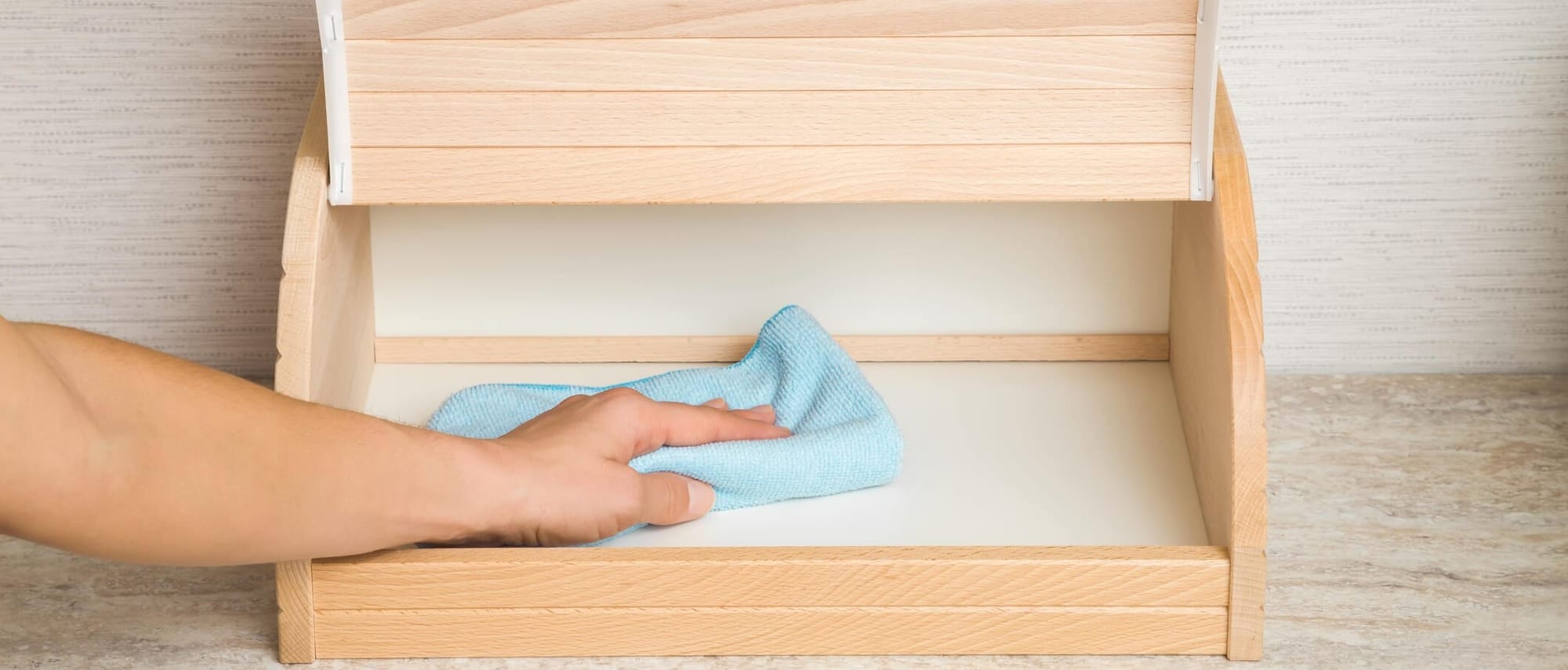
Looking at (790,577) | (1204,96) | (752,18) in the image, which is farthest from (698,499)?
(1204,96)

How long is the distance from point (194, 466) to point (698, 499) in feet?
1.36

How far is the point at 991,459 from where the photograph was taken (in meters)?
1.29

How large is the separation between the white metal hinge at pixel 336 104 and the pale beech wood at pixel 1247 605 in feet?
2.28

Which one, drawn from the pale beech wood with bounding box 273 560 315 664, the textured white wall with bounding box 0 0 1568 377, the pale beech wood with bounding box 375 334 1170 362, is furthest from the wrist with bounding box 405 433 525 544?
the textured white wall with bounding box 0 0 1568 377

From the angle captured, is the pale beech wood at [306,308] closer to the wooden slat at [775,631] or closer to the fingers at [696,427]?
the wooden slat at [775,631]

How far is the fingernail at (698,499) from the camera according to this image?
118 centimetres

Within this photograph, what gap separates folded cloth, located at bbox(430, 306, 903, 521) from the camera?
1205 mm

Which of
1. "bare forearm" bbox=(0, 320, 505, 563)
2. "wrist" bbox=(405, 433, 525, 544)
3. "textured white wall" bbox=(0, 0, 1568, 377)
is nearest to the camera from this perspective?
"bare forearm" bbox=(0, 320, 505, 563)

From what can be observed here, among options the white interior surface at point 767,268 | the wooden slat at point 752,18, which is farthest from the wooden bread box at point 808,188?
the white interior surface at point 767,268

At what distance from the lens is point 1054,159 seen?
3.61ft

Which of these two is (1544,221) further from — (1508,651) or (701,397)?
(701,397)

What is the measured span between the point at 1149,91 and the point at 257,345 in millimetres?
1011

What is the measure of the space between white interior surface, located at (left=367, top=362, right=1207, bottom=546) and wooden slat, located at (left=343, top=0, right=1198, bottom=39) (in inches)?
14.9

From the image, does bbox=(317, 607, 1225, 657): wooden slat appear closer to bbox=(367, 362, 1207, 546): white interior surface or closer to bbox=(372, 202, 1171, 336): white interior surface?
bbox=(367, 362, 1207, 546): white interior surface
